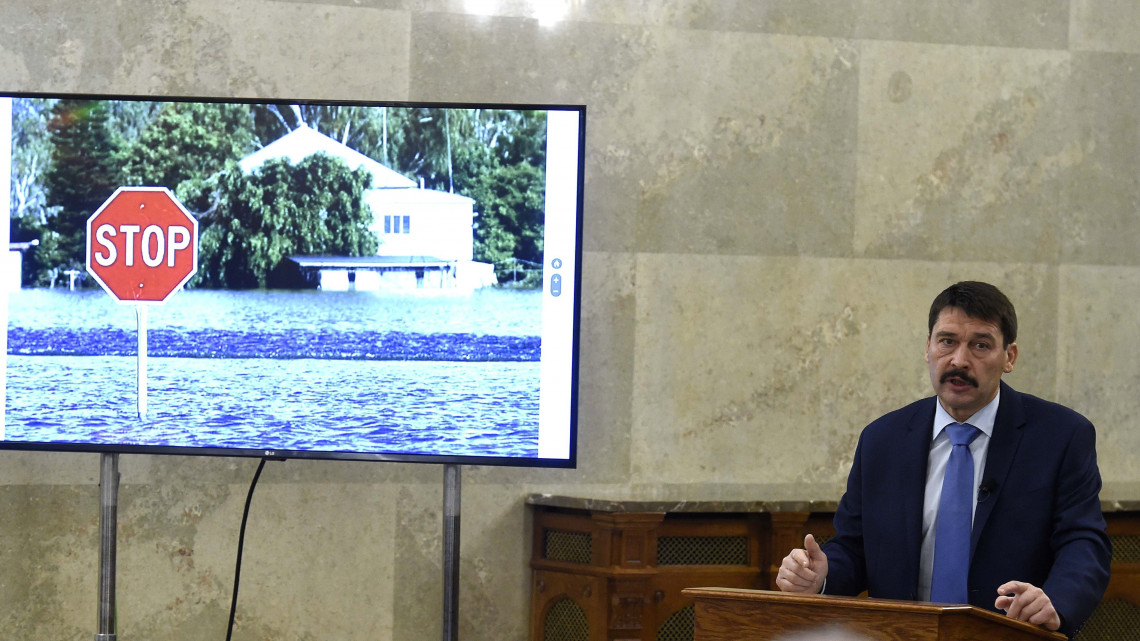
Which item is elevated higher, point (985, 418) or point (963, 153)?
point (963, 153)

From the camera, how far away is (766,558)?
3992mm

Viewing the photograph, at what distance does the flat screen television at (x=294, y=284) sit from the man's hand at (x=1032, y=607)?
163 centimetres

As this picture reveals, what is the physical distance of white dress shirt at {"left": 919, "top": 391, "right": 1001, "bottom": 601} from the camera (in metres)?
2.59

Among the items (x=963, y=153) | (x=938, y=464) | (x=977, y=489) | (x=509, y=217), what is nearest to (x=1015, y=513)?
(x=977, y=489)

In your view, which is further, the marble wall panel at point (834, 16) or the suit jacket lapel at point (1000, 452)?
the marble wall panel at point (834, 16)

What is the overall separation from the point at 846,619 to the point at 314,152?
2.31 m

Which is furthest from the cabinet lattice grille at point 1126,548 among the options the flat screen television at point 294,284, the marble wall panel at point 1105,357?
the flat screen television at point 294,284

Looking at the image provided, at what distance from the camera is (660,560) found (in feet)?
12.8

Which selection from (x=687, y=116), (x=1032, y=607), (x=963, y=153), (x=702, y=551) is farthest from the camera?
(x=963, y=153)

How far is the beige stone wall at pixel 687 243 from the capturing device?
13.9 ft

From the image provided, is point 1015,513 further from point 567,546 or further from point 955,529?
point 567,546

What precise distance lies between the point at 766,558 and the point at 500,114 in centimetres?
175

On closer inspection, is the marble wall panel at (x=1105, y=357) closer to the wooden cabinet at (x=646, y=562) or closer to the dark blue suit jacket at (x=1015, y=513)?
the wooden cabinet at (x=646, y=562)

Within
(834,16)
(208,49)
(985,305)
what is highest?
(834,16)
